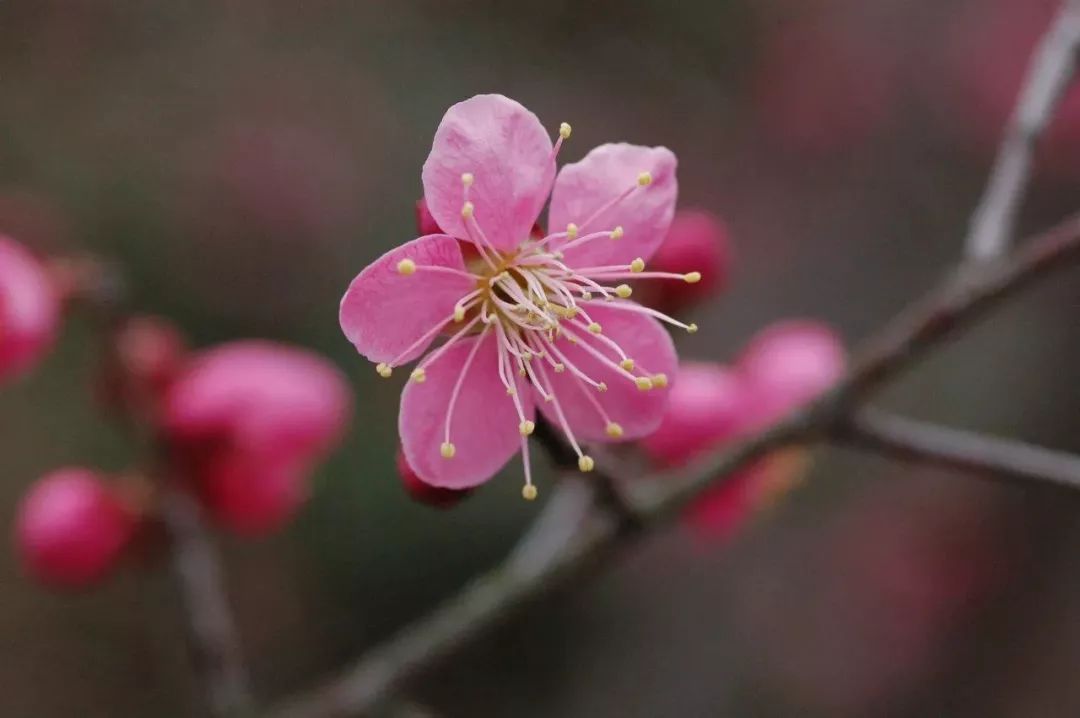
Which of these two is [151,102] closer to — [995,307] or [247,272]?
[247,272]

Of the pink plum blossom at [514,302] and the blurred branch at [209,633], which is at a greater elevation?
the pink plum blossom at [514,302]

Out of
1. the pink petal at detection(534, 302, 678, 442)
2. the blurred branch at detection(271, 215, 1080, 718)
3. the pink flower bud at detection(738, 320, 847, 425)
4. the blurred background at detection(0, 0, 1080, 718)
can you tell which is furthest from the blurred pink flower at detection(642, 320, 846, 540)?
the blurred background at detection(0, 0, 1080, 718)

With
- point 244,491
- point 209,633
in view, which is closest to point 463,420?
point 209,633

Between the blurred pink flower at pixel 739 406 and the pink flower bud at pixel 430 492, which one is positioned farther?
the blurred pink flower at pixel 739 406

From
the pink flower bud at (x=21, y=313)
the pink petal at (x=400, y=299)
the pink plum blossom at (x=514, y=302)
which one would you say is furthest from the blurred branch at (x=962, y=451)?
the pink flower bud at (x=21, y=313)

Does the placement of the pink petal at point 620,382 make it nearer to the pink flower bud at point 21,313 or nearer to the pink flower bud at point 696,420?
the pink flower bud at point 696,420

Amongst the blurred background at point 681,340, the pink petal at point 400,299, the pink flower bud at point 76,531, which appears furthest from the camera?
the blurred background at point 681,340

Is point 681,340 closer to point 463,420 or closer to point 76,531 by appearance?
point 76,531

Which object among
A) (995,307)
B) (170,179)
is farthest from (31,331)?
(170,179)
